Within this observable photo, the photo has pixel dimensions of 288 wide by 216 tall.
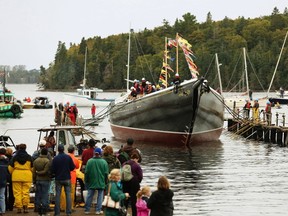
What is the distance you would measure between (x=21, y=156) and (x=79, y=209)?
210cm

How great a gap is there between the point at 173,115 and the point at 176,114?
190 millimetres

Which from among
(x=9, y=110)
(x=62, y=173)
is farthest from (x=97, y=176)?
(x=9, y=110)

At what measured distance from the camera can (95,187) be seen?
1972cm

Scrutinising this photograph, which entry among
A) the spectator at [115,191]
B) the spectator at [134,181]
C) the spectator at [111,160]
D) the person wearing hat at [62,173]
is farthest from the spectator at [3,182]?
the spectator at [115,191]

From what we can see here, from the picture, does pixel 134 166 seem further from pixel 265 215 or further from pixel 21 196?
pixel 265 215

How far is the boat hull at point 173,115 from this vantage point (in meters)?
49.4

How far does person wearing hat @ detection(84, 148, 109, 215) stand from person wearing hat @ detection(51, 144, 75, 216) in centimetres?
43

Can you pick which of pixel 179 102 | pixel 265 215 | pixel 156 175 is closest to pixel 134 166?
pixel 265 215

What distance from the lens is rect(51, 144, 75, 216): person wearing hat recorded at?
19438 mm

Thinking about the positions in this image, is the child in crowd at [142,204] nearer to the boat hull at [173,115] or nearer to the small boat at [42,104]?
the boat hull at [173,115]

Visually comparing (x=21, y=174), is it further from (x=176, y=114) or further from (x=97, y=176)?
(x=176, y=114)

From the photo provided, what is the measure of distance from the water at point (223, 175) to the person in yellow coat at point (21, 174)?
511 centimetres

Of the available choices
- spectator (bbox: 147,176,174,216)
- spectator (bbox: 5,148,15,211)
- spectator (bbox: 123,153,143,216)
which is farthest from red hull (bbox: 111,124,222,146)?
spectator (bbox: 147,176,174,216)

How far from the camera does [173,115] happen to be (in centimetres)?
4944
